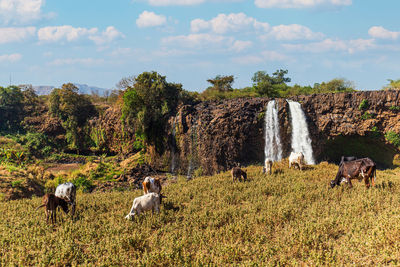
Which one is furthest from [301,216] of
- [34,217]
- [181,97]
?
[181,97]

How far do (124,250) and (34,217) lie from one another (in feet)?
21.4

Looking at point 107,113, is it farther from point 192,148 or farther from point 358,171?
point 358,171

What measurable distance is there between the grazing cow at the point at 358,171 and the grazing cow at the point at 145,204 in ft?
29.8

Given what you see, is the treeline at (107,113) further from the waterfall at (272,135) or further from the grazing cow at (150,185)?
the grazing cow at (150,185)

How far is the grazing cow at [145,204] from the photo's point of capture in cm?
1059

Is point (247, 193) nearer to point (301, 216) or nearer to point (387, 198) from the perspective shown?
point (301, 216)

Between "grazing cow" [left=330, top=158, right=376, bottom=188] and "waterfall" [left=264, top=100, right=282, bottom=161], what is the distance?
15508 millimetres

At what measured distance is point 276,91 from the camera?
41281 millimetres

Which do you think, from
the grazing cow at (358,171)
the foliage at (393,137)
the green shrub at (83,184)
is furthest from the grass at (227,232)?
the foliage at (393,137)

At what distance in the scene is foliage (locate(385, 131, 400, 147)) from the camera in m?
26.8

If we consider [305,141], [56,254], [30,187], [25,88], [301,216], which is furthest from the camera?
[25,88]

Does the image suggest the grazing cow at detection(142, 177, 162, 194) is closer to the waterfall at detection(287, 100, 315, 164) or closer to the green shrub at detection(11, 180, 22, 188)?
the green shrub at detection(11, 180, 22, 188)

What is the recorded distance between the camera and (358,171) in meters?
12.6

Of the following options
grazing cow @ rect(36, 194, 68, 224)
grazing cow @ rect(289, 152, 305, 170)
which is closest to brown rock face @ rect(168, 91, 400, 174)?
grazing cow @ rect(289, 152, 305, 170)
